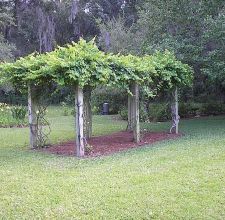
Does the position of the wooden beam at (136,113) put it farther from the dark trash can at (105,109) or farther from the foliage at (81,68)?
the dark trash can at (105,109)

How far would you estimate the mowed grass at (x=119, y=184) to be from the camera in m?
5.23

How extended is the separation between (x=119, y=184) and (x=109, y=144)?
172 inches

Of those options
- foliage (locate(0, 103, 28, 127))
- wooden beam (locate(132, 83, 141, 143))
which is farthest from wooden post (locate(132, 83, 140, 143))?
foliage (locate(0, 103, 28, 127))

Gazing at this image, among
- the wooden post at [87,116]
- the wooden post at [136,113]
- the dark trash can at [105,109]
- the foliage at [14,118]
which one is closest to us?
the wooden post at [136,113]

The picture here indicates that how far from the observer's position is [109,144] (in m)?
10.8

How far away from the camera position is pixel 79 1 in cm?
3173

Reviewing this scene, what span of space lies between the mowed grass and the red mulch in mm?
545

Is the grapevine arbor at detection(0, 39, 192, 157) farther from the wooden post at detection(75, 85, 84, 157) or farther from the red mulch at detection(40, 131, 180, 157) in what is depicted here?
the red mulch at detection(40, 131, 180, 157)

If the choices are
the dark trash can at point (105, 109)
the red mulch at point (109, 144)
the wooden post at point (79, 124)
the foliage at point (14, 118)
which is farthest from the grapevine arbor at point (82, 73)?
the dark trash can at point (105, 109)

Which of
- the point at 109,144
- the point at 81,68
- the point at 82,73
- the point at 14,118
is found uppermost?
the point at 81,68

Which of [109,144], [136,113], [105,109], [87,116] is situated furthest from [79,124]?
[105,109]

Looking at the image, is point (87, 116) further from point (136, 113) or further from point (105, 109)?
point (105, 109)

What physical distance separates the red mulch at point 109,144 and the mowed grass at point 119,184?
54 centimetres

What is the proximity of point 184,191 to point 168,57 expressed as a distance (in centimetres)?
651
